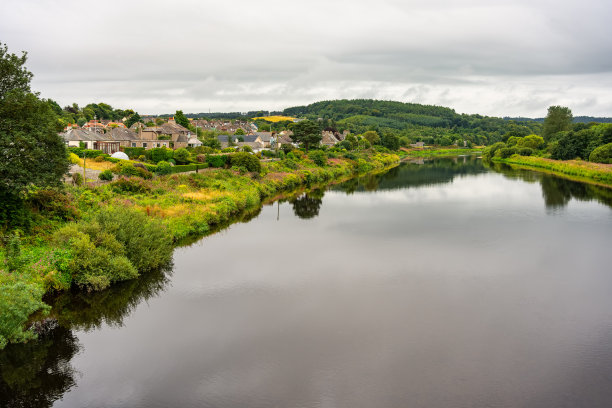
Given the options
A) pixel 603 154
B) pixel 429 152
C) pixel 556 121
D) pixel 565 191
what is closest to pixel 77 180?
pixel 565 191

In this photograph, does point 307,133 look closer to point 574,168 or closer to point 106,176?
point 574,168

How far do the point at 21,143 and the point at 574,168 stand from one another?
70.0 meters

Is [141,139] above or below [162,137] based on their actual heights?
below

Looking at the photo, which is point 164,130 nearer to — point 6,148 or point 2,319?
point 6,148

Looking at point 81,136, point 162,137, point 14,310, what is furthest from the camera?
point 162,137

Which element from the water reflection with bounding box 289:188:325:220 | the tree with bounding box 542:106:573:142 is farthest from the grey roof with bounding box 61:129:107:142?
the tree with bounding box 542:106:573:142

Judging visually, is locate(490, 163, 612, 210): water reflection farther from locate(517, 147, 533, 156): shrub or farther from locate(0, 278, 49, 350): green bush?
locate(0, 278, 49, 350): green bush

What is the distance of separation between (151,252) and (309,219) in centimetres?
1497

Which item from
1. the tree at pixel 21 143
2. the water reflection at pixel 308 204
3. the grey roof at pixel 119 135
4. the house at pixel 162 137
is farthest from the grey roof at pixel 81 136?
the tree at pixel 21 143

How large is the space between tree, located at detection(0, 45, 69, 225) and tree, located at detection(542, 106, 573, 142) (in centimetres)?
10394

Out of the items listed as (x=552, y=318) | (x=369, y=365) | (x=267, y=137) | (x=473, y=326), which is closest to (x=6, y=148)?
(x=369, y=365)

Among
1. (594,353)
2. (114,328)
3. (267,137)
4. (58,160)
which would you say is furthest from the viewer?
(267,137)

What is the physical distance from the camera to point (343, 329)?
49.6 feet

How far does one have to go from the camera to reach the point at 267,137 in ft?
310
